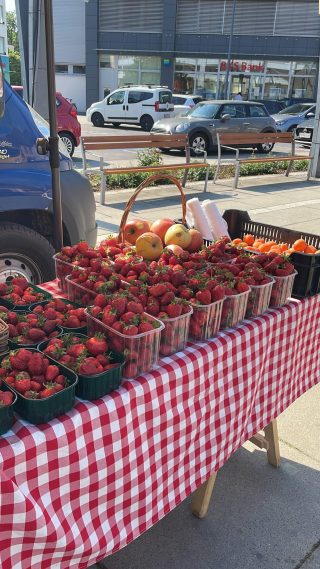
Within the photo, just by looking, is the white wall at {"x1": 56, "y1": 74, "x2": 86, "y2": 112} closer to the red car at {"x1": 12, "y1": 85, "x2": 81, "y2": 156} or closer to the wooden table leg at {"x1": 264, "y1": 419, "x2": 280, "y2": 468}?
the red car at {"x1": 12, "y1": 85, "x2": 81, "y2": 156}

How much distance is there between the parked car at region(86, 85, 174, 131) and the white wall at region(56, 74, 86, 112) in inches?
642

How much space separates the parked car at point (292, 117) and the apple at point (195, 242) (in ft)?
63.7

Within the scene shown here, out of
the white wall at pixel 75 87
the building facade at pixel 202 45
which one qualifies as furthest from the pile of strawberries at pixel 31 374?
the white wall at pixel 75 87

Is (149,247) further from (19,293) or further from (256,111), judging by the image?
(256,111)

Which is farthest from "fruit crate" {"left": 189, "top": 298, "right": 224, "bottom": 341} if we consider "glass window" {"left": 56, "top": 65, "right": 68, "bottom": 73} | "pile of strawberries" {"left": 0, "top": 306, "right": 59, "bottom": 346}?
"glass window" {"left": 56, "top": 65, "right": 68, "bottom": 73}

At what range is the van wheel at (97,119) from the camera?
22.5m

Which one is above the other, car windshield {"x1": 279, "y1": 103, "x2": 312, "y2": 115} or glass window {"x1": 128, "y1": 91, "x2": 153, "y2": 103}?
glass window {"x1": 128, "y1": 91, "x2": 153, "y2": 103}

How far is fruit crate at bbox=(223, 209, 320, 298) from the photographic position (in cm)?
245

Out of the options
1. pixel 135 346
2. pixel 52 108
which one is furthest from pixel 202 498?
pixel 52 108

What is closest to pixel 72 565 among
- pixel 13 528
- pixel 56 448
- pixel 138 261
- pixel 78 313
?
pixel 13 528

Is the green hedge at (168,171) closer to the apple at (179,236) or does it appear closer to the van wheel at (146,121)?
the apple at (179,236)

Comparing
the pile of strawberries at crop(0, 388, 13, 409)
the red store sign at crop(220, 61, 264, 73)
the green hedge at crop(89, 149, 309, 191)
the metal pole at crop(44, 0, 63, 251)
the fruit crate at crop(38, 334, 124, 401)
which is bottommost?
the green hedge at crop(89, 149, 309, 191)

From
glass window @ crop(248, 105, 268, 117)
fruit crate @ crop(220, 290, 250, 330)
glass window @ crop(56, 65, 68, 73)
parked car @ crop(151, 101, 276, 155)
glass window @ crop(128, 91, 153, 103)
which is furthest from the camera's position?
glass window @ crop(56, 65, 68, 73)

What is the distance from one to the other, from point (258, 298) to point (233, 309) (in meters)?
0.19
